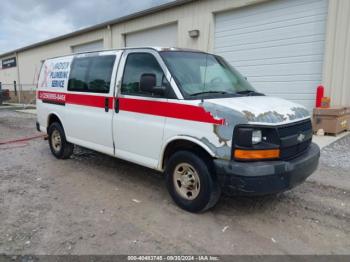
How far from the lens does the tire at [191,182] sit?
12.1 ft

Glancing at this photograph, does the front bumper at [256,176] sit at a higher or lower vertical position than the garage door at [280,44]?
lower

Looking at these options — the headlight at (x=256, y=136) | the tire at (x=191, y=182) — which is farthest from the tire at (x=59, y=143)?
the headlight at (x=256, y=136)

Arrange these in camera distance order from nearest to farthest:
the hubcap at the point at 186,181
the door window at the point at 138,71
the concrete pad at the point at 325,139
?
the hubcap at the point at 186,181, the door window at the point at 138,71, the concrete pad at the point at 325,139

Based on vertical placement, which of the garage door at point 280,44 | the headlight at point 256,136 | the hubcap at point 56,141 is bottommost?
the hubcap at point 56,141

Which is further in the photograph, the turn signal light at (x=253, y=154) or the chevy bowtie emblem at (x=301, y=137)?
the chevy bowtie emblem at (x=301, y=137)

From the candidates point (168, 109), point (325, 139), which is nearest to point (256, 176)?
point (168, 109)

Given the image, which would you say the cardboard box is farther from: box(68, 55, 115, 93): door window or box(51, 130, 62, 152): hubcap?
box(51, 130, 62, 152): hubcap

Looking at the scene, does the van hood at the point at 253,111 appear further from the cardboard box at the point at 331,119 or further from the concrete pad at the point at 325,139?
the cardboard box at the point at 331,119

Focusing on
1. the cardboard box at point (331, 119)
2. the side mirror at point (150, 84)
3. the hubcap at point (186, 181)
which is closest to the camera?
the hubcap at point (186, 181)

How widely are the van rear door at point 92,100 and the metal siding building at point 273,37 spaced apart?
656cm

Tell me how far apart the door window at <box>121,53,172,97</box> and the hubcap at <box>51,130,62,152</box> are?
2.58m

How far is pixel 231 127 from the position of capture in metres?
3.38

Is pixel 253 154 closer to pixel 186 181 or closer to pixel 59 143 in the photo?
pixel 186 181

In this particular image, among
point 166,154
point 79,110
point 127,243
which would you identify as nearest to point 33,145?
point 79,110
